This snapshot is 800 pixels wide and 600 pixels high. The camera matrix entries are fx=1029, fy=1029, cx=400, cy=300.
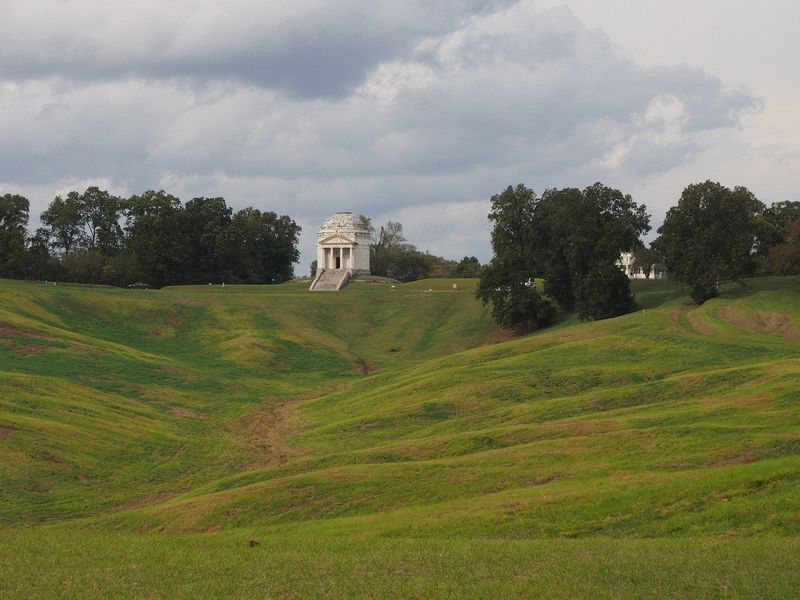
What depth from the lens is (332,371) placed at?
87.8 m

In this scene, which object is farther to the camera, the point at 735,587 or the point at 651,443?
the point at 651,443

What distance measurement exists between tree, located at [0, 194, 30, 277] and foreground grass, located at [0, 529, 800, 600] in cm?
11297

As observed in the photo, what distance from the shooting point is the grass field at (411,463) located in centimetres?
2364

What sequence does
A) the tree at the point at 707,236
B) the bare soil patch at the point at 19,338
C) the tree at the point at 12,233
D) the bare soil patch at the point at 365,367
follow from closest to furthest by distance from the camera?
the bare soil patch at the point at 19,338
the bare soil patch at the point at 365,367
the tree at the point at 707,236
the tree at the point at 12,233

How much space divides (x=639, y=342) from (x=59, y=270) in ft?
318

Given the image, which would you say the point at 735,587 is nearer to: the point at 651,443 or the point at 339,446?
the point at 651,443

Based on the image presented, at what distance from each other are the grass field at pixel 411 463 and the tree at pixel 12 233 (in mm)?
39440

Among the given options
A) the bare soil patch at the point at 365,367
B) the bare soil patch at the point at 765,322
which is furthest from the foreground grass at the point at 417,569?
the bare soil patch at the point at 365,367

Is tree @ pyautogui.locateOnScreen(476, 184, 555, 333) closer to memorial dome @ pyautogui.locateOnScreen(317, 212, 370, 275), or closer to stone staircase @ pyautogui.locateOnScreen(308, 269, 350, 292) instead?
stone staircase @ pyautogui.locateOnScreen(308, 269, 350, 292)

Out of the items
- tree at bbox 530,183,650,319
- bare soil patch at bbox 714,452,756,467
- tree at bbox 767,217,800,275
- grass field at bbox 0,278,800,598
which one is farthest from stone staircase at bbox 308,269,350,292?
bare soil patch at bbox 714,452,756,467

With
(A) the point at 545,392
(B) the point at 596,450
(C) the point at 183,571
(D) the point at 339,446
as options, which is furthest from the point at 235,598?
(A) the point at 545,392

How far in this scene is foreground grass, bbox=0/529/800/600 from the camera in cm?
2141

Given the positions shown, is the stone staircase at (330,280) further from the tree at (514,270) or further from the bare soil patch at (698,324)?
the bare soil patch at (698,324)

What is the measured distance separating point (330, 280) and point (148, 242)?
26.3m
